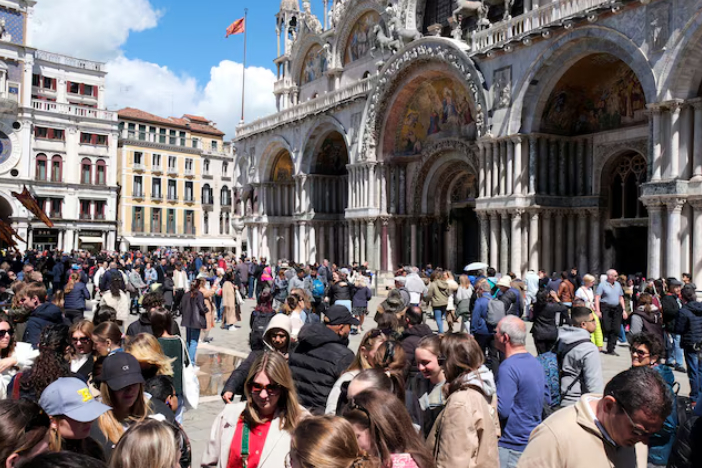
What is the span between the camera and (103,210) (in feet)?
169

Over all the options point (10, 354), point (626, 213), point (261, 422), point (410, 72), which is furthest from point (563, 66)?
point (261, 422)

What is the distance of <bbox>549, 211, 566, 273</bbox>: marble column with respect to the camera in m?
20.9

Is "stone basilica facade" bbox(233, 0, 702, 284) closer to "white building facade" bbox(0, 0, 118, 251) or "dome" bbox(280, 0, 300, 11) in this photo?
"dome" bbox(280, 0, 300, 11)

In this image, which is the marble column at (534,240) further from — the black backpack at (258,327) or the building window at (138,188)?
the building window at (138,188)

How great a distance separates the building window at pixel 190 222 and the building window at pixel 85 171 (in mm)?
10119

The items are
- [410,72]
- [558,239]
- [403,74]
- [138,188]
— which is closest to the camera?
[558,239]

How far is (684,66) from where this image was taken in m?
15.6

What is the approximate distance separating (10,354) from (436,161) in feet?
73.7

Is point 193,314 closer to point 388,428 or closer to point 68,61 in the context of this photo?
point 388,428

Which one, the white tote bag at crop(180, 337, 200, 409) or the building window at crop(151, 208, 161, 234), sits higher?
the building window at crop(151, 208, 161, 234)

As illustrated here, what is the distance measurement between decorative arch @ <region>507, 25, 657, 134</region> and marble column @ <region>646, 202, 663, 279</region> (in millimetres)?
2884

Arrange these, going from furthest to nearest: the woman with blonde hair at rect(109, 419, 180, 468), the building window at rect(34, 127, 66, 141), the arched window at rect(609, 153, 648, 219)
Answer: the building window at rect(34, 127, 66, 141) → the arched window at rect(609, 153, 648, 219) → the woman with blonde hair at rect(109, 419, 180, 468)

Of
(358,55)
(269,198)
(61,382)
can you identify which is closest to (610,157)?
(358,55)

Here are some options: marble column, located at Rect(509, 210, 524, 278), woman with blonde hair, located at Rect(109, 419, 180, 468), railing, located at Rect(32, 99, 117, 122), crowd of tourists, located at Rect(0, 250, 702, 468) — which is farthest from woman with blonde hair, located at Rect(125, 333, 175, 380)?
railing, located at Rect(32, 99, 117, 122)
